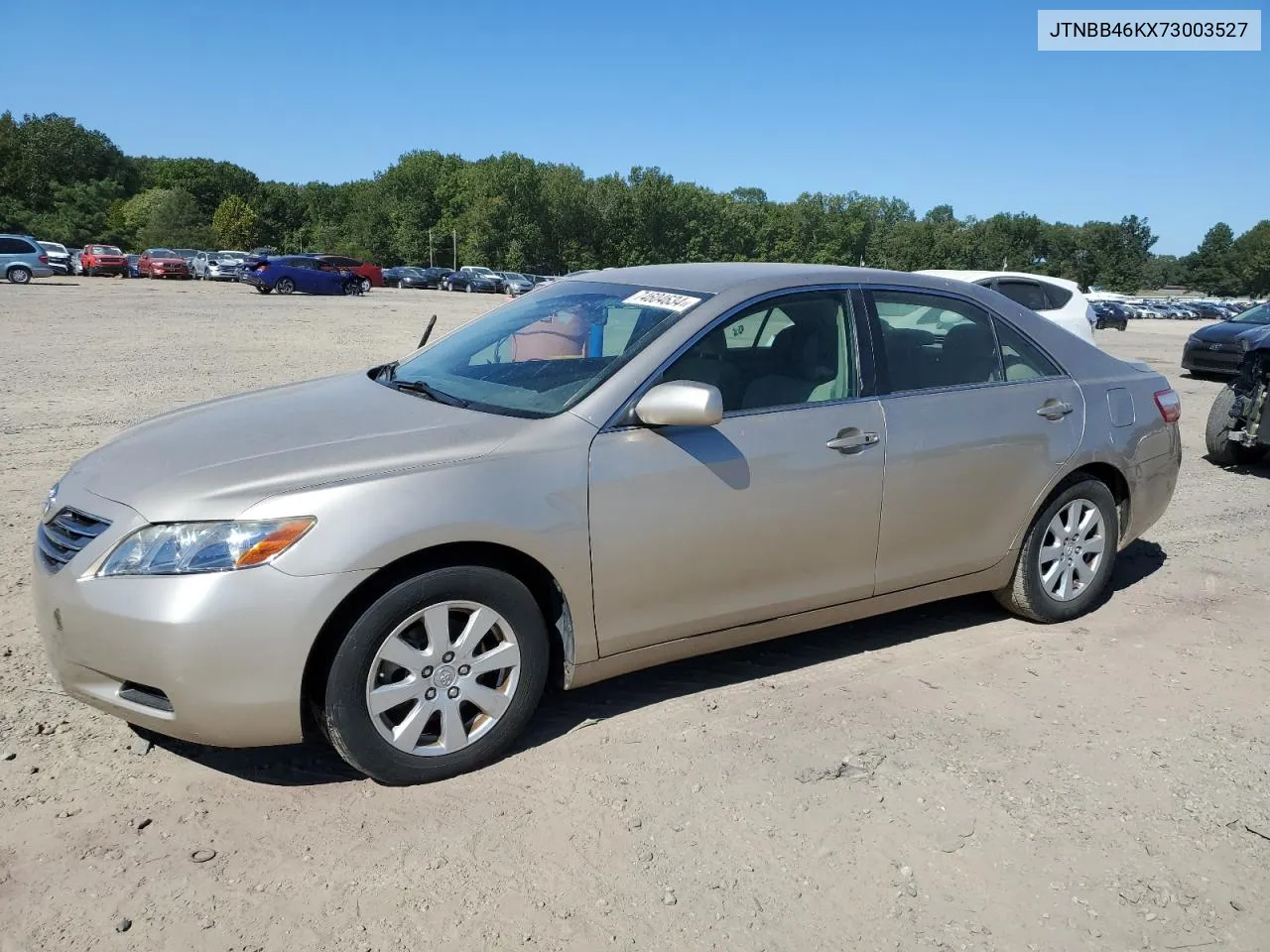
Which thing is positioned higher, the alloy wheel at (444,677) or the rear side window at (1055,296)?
the rear side window at (1055,296)

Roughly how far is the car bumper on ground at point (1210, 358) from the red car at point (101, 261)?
44190mm

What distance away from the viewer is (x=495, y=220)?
9681cm

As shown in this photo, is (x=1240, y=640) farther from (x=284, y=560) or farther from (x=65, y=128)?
(x=65, y=128)

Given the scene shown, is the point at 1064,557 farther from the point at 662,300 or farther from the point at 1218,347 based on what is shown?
the point at 1218,347

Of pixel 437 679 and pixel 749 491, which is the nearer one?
pixel 437 679

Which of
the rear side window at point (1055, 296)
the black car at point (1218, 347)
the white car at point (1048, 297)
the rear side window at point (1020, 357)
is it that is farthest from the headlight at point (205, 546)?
the black car at point (1218, 347)

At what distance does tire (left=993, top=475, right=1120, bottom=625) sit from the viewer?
4625mm

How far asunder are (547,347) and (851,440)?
1264 millimetres

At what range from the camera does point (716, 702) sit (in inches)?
153

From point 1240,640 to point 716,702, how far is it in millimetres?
2680

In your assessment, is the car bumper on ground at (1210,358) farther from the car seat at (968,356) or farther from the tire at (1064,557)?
the car seat at (968,356)

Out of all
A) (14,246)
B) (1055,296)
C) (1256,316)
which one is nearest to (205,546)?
(1055,296)

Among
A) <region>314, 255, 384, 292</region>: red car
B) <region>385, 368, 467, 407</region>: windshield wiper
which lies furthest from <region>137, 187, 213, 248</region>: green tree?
<region>385, 368, 467, 407</region>: windshield wiper

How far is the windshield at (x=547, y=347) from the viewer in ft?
12.0
